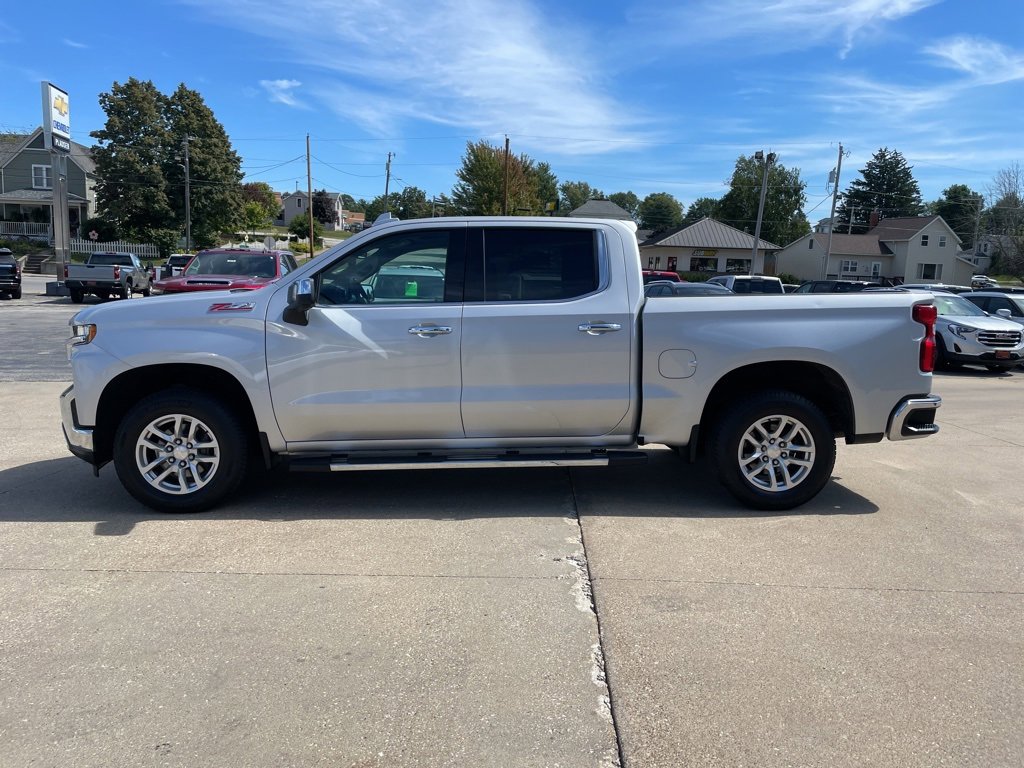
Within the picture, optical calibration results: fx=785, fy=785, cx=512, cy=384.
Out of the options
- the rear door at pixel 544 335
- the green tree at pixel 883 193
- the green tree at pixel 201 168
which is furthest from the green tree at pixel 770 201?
the rear door at pixel 544 335

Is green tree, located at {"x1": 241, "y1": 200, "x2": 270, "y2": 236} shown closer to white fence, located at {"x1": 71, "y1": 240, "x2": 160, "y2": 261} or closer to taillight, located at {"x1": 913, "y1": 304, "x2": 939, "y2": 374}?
white fence, located at {"x1": 71, "y1": 240, "x2": 160, "y2": 261}

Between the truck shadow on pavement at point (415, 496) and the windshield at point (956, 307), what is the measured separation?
480 inches

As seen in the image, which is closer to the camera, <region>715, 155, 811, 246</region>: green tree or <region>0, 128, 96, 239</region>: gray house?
<region>0, 128, 96, 239</region>: gray house

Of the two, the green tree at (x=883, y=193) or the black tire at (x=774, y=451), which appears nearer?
the black tire at (x=774, y=451)

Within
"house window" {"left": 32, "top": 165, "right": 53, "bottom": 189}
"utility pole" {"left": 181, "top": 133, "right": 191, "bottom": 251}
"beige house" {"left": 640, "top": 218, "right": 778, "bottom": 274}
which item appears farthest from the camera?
"beige house" {"left": 640, "top": 218, "right": 778, "bottom": 274}

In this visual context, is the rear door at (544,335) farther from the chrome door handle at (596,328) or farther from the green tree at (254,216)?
the green tree at (254,216)

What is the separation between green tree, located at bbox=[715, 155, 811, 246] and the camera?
94.1m

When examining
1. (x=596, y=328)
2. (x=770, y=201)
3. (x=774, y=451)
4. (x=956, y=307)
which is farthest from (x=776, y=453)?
(x=770, y=201)

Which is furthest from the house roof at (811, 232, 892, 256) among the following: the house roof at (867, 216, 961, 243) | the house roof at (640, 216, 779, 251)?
the house roof at (640, 216, 779, 251)

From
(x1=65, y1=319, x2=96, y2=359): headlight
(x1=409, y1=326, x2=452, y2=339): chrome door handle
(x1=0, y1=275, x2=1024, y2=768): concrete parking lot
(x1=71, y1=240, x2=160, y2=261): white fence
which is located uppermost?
(x1=71, y1=240, x2=160, y2=261): white fence

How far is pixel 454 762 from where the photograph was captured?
279 cm

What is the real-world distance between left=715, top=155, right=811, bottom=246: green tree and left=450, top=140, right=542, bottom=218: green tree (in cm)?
4185

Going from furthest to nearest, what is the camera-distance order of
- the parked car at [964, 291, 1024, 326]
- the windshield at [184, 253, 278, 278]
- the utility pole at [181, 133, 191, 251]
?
1. the utility pole at [181, 133, 191, 251]
2. the parked car at [964, 291, 1024, 326]
3. the windshield at [184, 253, 278, 278]

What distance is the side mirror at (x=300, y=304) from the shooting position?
514 cm
